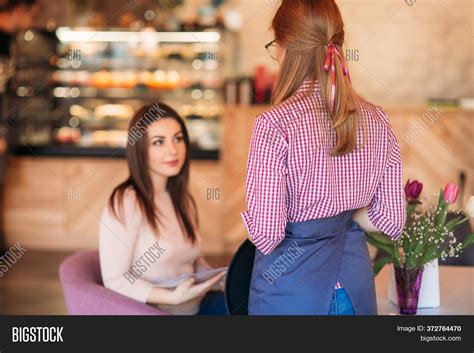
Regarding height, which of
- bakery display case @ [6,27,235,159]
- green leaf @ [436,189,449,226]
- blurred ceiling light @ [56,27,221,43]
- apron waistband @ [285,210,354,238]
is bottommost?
apron waistband @ [285,210,354,238]

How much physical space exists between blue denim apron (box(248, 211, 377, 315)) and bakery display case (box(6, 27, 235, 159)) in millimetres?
5124

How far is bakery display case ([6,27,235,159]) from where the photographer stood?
7.62 m

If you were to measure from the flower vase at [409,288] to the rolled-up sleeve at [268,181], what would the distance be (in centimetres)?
61

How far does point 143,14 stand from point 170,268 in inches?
212

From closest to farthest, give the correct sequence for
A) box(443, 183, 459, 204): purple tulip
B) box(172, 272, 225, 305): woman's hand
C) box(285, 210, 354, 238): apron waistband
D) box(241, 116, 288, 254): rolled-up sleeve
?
box(241, 116, 288, 254): rolled-up sleeve
box(285, 210, 354, 238): apron waistband
box(443, 183, 459, 204): purple tulip
box(172, 272, 225, 305): woman's hand

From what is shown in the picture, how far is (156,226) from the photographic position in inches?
123

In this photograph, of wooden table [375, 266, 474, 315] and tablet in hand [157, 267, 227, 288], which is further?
tablet in hand [157, 267, 227, 288]

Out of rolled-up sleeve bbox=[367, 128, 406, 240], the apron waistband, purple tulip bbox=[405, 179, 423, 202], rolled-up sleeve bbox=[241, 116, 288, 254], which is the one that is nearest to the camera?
rolled-up sleeve bbox=[241, 116, 288, 254]

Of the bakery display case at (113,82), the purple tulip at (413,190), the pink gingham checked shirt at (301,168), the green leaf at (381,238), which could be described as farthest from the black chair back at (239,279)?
the bakery display case at (113,82)

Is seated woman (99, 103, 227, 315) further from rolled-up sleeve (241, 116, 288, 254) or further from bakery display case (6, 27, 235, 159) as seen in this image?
bakery display case (6, 27, 235, 159)

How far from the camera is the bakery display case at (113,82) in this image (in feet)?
25.0

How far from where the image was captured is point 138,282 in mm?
3035

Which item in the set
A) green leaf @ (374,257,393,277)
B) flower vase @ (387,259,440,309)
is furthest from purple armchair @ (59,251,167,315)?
flower vase @ (387,259,440,309)
